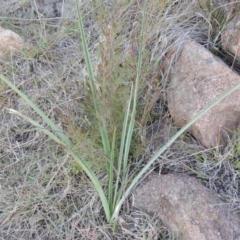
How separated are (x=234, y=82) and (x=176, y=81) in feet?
0.73

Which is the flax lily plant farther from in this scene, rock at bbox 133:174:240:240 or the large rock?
the large rock

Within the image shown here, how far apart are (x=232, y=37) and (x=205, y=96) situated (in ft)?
0.88

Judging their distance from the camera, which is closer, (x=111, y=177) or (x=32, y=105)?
(x=32, y=105)

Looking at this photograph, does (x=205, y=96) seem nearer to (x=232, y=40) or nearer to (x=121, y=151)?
(x=232, y=40)

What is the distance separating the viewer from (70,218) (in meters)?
1.47

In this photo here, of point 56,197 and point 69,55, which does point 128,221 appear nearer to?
point 56,197

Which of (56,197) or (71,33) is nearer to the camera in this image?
(56,197)

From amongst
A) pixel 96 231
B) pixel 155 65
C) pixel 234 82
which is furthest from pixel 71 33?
pixel 96 231

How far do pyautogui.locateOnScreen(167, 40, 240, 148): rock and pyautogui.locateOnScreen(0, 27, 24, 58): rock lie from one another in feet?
2.56

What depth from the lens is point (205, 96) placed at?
1490 mm

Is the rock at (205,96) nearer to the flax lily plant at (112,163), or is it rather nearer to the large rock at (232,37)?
the large rock at (232,37)

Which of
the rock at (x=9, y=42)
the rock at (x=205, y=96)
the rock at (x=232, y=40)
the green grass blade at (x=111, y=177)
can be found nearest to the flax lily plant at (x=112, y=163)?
the green grass blade at (x=111, y=177)

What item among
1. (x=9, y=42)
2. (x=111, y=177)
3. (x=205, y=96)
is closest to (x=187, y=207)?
(x=111, y=177)

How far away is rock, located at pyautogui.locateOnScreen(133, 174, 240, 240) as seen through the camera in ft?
4.37
